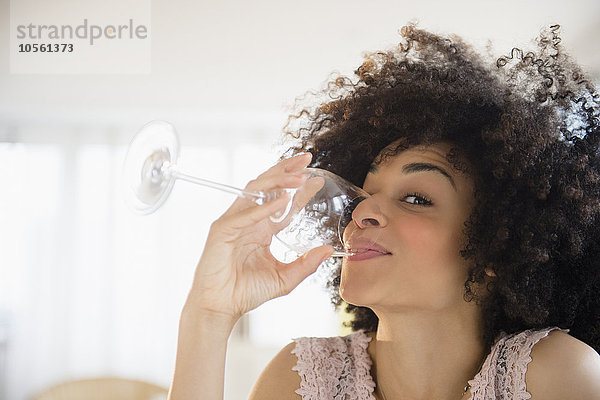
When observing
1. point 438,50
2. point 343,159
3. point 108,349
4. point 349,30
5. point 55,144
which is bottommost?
point 108,349

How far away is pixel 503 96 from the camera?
160 centimetres

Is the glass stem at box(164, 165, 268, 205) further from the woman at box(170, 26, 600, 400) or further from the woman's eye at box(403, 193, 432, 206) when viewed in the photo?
the woman's eye at box(403, 193, 432, 206)

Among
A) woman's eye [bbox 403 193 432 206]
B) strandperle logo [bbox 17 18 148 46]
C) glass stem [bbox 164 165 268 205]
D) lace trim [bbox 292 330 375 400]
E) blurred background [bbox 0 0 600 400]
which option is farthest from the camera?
blurred background [bbox 0 0 600 400]

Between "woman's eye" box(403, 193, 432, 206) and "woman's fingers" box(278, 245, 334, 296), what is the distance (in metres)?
0.23

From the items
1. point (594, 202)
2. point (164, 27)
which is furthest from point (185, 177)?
point (164, 27)

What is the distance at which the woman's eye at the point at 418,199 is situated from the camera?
58.4 inches

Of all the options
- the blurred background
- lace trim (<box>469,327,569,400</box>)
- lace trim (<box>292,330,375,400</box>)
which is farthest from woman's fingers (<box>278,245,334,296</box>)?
the blurred background

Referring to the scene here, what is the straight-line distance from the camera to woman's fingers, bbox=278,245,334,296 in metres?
1.40

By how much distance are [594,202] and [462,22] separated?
332 centimetres

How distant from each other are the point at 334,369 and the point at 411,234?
472 millimetres

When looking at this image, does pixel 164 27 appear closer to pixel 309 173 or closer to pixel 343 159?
pixel 343 159

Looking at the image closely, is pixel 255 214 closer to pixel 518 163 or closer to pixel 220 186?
pixel 220 186

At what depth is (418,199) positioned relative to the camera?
149 cm

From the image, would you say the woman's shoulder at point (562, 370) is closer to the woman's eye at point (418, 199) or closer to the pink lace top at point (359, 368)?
the pink lace top at point (359, 368)
